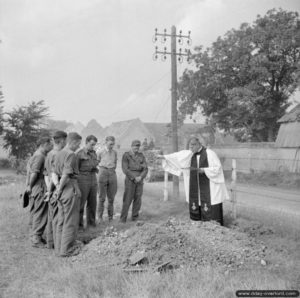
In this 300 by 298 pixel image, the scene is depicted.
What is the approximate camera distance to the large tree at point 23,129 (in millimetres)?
28391

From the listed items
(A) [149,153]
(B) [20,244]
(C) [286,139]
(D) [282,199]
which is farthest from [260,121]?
(B) [20,244]

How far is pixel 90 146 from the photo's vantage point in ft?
24.8

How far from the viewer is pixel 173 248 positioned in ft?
18.6

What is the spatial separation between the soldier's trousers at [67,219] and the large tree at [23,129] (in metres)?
23.4

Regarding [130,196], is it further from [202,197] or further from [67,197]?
[67,197]

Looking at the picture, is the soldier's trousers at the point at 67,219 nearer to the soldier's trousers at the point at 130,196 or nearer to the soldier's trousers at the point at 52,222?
the soldier's trousers at the point at 52,222

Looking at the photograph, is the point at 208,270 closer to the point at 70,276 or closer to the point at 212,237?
the point at 212,237

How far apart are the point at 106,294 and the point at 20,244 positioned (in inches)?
121

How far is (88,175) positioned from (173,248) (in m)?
2.58

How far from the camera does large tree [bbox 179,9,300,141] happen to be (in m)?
25.1

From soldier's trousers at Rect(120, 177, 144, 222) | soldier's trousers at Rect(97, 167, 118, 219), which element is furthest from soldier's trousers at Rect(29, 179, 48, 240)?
soldier's trousers at Rect(120, 177, 144, 222)

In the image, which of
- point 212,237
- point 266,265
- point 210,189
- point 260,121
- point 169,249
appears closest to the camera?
point 266,265

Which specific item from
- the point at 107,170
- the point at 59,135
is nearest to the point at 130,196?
the point at 107,170

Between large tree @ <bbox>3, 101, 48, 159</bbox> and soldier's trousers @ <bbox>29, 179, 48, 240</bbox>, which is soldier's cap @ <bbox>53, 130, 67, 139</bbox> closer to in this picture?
soldier's trousers @ <bbox>29, 179, 48, 240</bbox>
